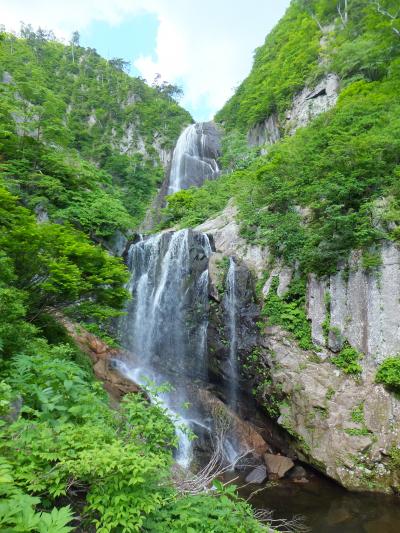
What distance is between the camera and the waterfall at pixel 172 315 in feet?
41.0

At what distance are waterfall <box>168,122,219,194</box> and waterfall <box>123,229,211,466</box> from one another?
42.3 feet

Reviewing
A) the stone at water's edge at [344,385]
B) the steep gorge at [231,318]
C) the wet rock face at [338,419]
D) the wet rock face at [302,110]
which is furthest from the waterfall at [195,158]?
the wet rock face at [338,419]

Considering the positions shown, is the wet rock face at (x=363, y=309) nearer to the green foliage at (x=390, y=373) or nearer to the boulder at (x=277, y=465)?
the green foliage at (x=390, y=373)

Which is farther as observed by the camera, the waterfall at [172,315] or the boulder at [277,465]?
the waterfall at [172,315]

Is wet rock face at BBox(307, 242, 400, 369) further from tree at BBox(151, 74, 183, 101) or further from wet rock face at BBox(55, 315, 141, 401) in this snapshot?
tree at BBox(151, 74, 183, 101)

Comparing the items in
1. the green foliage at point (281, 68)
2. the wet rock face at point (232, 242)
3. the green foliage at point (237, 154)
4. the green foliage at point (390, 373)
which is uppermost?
the green foliage at point (281, 68)

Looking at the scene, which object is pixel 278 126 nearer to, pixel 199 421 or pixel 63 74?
pixel 199 421

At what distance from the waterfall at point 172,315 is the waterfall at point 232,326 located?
3.28 ft

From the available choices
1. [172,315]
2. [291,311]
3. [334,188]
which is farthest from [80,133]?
[291,311]

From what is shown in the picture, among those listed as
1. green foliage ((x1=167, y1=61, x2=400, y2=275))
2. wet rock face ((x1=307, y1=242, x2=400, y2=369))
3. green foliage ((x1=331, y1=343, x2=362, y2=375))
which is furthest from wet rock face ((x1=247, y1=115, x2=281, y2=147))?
green foliage ((x1=331, y1=343, x2=362, y2=375))

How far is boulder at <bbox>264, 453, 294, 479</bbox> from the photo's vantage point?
8922mm

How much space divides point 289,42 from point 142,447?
32.2 m

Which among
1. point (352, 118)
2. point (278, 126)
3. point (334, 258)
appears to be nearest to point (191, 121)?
point (278, 126)

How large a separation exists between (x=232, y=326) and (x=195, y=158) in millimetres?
20390
